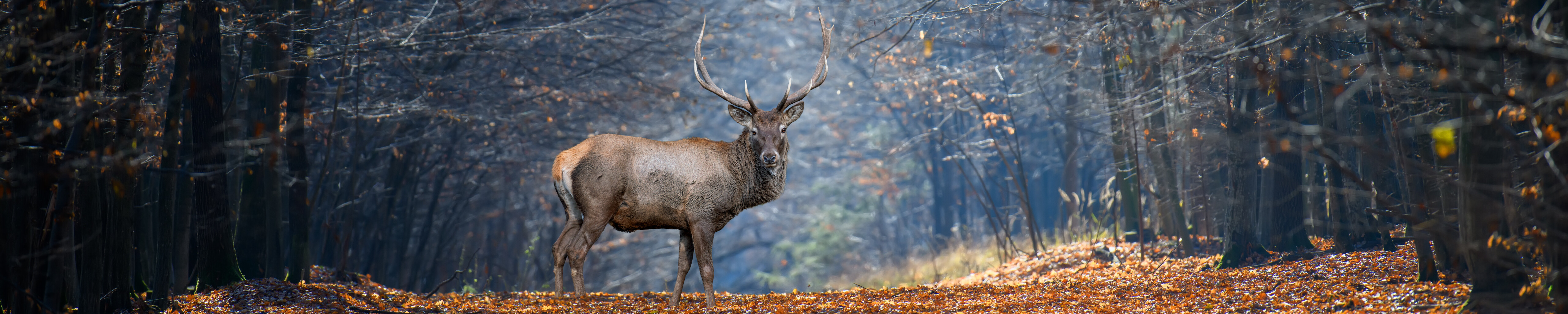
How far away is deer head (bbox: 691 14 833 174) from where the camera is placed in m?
8.59

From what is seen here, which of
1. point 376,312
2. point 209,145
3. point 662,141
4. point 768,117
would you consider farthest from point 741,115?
point 662,141

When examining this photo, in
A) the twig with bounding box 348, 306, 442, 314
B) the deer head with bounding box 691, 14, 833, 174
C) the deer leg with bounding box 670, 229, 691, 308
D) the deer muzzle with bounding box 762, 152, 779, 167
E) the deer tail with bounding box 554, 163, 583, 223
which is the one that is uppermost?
the deer head with bounding box 691, 14, 833, 174

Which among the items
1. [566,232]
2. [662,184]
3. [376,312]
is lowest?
[376,312]

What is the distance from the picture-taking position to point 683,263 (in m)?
8.77

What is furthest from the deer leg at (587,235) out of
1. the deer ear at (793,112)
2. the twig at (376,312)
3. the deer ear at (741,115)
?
the deer ear at (793,112)

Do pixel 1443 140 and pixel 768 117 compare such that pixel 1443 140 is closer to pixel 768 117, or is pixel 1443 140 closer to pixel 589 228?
pixel 768 117

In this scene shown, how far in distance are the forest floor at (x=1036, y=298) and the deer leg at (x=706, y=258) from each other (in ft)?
0.57

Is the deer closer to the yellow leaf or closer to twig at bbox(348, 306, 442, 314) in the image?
twig at bbox(348, 306, 442, 314)

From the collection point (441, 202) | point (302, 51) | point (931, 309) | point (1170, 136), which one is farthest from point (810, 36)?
point (931, 309)

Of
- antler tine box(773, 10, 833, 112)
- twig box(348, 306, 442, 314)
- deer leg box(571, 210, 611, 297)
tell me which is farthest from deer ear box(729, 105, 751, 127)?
twig box(348, 306, 442, 314)

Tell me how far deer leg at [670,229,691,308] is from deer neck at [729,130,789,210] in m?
0.53

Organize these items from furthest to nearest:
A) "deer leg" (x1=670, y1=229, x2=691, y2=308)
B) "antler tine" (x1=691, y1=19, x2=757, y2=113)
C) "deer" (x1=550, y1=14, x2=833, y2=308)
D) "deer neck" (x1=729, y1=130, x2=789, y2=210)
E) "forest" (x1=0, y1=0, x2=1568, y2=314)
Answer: "deer neck" (x1=729, y1=130, x2=789, y2=210) → "antler tine" (x1=691, y1=19, x2=757, y2=113) → "deer" (x1=550, y1=14, x2=833, y2=308) → "deer leg" (x1=670, y1=229, x2=691, y2=308) → "forest" (x1=0, y1=0, x2=1568, y2=314)

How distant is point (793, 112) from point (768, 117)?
50 cm

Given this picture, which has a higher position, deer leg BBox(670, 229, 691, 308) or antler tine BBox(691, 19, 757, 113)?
antler tine BBox(691, 19, 757, 113)
